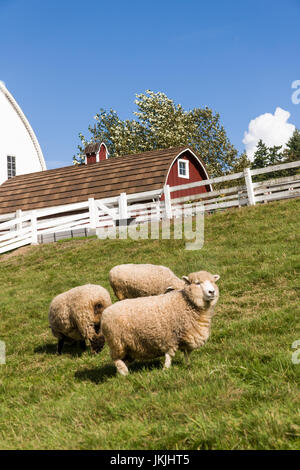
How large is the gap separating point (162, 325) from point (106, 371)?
100 centimetres

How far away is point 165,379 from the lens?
13.3 ft

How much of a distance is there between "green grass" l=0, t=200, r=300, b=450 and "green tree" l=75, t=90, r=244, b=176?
2949cm

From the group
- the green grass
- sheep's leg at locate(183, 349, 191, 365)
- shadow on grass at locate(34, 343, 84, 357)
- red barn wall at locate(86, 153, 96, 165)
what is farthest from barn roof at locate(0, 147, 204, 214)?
sheep's leg at locate(183, 349, 191, 365)

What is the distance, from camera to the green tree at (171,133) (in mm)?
38219

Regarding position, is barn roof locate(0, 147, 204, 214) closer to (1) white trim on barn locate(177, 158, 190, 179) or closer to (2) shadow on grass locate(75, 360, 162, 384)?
(1) white trim on barn locate(177, 158, 190, 179)

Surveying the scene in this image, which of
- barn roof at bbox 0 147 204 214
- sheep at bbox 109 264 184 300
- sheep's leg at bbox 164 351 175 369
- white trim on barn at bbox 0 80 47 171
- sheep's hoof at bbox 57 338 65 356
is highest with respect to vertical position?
white trim on barn at bbox 0 80 47 171

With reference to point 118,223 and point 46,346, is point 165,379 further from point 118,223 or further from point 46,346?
point 118,223

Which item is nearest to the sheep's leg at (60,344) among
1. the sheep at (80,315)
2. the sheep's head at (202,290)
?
the sheep at (80,315)

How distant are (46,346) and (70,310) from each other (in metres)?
1.00

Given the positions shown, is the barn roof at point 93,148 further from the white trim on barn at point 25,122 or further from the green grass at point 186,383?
the green grass at point 186,383

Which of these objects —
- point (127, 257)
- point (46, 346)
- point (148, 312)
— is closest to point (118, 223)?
point (127, 257)

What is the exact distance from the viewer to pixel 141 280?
6.63 metres

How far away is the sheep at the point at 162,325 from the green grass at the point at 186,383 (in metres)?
0.21

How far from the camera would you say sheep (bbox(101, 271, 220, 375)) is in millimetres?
4406
